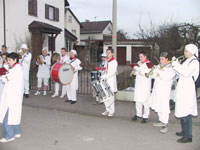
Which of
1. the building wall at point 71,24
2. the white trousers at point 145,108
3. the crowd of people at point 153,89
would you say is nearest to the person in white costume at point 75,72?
the crowd of people at point 153,89

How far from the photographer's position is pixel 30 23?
2153 centimetres

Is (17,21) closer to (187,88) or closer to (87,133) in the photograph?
(87,133)

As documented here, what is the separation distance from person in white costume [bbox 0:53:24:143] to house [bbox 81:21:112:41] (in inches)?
1589

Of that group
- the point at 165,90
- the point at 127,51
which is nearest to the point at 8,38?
the point at 165,90

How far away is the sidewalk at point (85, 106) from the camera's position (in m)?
7.15

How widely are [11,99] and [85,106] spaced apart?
3755 mm

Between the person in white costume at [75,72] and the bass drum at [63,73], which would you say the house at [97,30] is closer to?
the person in white costume at [75,72]

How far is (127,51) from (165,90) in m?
28.8

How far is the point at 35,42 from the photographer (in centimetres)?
2136

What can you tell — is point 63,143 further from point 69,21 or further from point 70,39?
point 69,21

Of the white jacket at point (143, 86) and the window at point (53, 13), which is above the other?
the window at point (53, 13)

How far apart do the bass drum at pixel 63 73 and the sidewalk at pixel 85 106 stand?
3.02 feet

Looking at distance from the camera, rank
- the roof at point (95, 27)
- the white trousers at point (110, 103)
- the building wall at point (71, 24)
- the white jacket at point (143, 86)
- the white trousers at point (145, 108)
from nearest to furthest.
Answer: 1. the white jacket at point (143, 86)
2. the white trousers at point (145, 108)
3. the white trousers at point (110, 103)
4. the building wall at point (71, 24)
5. the roof at point (95, 27)

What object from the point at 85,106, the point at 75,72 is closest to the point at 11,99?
the point at 85,106
